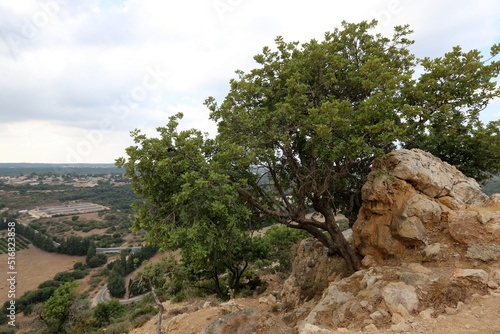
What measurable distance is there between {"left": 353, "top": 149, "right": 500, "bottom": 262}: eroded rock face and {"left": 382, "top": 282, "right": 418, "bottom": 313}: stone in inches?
110

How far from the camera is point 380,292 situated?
23.2 feet

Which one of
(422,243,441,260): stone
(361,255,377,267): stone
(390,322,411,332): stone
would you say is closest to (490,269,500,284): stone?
(422,243,441,260): stone

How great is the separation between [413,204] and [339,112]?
4.33 m

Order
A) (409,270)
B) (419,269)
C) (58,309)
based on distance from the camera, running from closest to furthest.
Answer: (419,269)
(409,270)
(58,309)

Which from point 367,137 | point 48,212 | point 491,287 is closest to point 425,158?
point 367,137

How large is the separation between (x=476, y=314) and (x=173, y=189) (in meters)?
8.52

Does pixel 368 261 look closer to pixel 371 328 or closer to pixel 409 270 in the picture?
pixel 409 270

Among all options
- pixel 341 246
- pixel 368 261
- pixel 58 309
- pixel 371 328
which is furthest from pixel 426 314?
pixel 58 309

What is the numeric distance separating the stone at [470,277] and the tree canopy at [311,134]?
4.12 m

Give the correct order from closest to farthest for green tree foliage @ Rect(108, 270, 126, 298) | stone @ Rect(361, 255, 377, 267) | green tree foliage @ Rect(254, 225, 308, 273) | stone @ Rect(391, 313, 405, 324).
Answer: stone @ Rect(391, 313, 405, 324), stone @ Rect(361, 255, 377, 267), green tree foliage @ Rect(254, 225, 308, 273), green tree foliage @ Rect(108, 270, 126, 298)

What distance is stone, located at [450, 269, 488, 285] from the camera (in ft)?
20.5

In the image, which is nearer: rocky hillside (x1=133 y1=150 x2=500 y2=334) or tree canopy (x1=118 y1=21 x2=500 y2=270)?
rocky hillside (x1=133 y1=150 x2=500 y2=334)

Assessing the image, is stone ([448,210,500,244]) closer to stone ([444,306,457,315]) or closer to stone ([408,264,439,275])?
stone ([408,264,439,275])

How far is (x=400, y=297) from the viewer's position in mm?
6383
